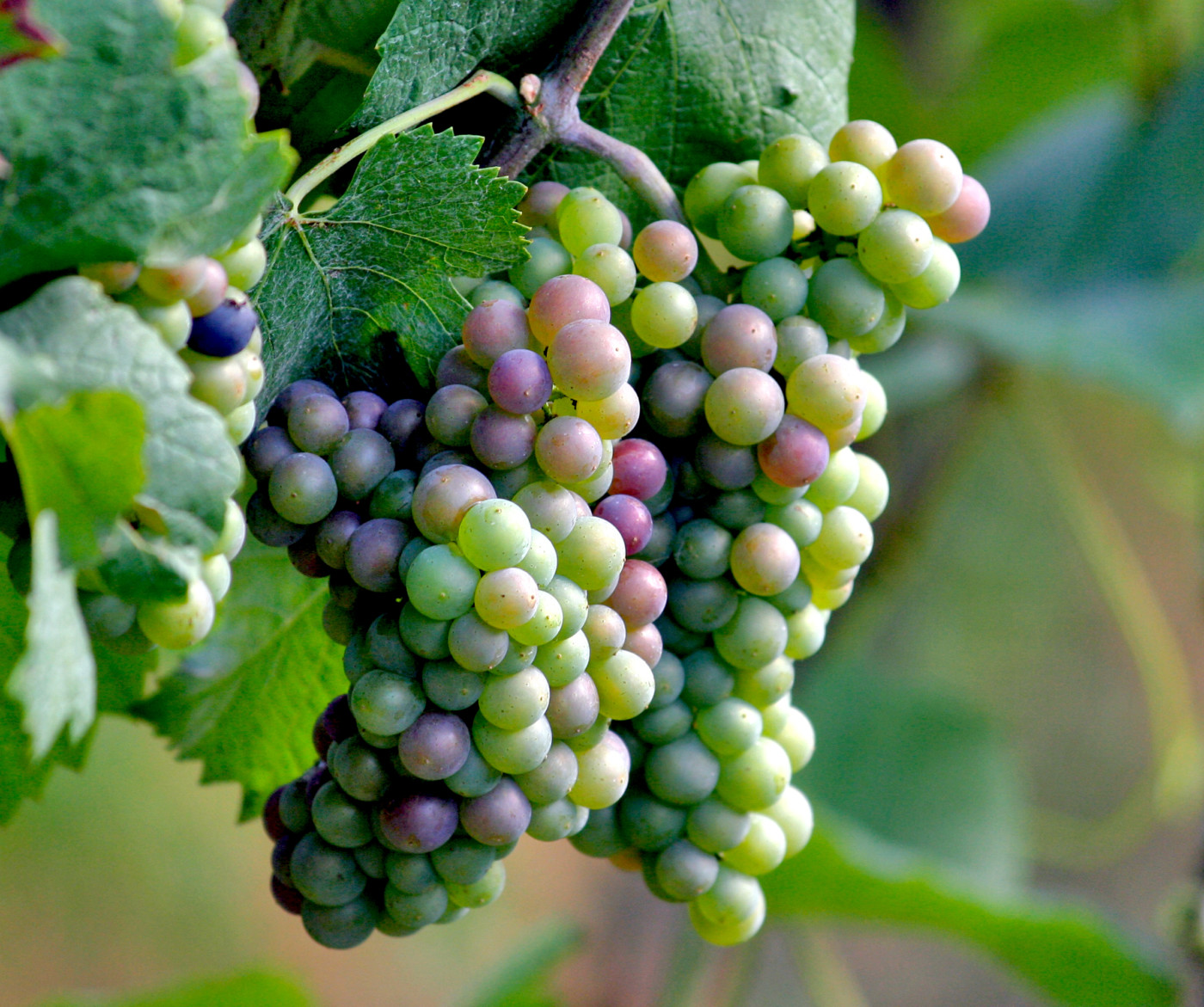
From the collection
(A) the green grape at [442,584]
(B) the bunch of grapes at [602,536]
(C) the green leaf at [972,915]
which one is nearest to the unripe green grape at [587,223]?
(B) the bunch of grapes at [602,536]

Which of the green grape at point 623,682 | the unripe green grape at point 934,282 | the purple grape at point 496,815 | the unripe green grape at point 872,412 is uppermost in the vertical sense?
the unripe green grape at point 934,282

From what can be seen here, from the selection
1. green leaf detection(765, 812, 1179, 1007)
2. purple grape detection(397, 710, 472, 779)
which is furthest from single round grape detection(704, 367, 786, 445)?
green leaf detection(765, 812, 1179, 1007)

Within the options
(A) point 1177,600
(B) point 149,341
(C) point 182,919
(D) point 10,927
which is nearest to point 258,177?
(B) point 149,341

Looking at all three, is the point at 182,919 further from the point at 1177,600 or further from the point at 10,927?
the point at 1177,600

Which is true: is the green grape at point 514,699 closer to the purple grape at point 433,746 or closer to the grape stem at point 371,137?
the purple grape at point 433,746

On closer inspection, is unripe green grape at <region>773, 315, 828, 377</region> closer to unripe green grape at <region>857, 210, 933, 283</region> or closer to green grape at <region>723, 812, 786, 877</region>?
unripe green grape at <region>857, 210, 933, 283</region>
